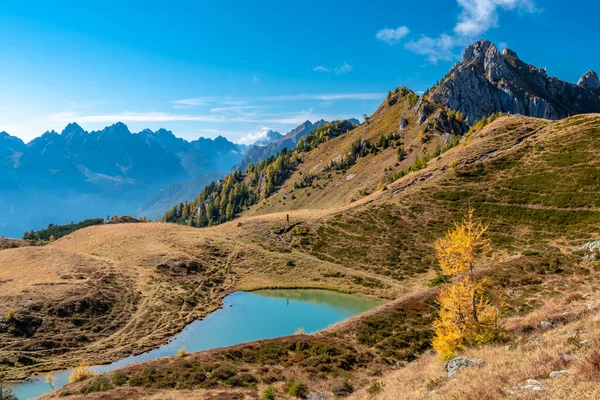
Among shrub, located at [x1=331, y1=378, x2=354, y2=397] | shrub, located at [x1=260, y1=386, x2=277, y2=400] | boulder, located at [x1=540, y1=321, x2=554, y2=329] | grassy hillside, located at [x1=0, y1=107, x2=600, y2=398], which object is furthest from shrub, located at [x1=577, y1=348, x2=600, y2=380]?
shrub, located at [x1=260, y1=386, x2=277, y2=400]

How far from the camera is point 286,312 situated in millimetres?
64312

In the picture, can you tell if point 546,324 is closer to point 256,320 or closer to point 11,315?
point 256,320

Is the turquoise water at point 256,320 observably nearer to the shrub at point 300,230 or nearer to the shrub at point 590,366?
the shrub at point 300,230

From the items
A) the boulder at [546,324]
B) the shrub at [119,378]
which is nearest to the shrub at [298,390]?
the shrub at [119,378]

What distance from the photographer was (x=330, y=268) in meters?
85.0


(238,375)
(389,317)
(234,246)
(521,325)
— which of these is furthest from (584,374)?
(234,246)

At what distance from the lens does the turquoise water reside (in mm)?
49203

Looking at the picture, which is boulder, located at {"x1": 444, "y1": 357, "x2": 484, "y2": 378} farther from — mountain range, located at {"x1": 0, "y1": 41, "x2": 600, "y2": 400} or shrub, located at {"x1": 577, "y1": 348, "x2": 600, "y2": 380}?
shrub, located at {"x1": 577, "y1": 348, "x2": 600, "y2": 380}

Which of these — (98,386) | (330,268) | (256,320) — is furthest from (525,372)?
(330,268)

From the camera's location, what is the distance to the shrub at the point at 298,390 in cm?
2975

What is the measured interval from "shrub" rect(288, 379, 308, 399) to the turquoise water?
22.7 meters

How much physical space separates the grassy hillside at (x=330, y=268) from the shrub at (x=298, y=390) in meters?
1.39

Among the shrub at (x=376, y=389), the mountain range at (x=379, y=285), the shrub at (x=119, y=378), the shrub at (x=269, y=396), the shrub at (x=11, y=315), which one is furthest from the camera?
the shrub at (x=11, y=315)

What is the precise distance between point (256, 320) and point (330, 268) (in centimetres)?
2827
